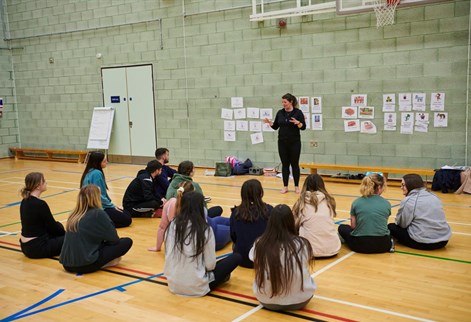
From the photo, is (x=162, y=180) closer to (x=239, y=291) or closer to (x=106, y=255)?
(x=106, y=255)

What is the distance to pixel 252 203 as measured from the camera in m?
4.82

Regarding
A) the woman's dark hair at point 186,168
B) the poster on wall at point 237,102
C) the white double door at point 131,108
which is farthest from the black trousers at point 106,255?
the white double door at point 131,108

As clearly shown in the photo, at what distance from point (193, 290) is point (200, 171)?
7901mm

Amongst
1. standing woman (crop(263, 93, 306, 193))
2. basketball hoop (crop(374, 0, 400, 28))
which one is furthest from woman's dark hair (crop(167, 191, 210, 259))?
basketball hoop (crop(374, 0, 400, 28))

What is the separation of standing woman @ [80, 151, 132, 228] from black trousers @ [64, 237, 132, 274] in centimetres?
160

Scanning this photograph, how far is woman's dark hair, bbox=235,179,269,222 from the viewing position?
4.78m

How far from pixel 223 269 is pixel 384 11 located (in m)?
6.82

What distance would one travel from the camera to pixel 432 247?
5480 mm

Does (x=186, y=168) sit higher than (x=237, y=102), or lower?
lower

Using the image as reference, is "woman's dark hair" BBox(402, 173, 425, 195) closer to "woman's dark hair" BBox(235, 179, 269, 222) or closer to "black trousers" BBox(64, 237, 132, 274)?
"woman's dark hair" BBox(235, 179, 269, 222)

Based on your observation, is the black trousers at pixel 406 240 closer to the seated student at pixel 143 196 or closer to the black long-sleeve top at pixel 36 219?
the seated student at pixel 143 196

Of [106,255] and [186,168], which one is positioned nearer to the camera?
[106,255]

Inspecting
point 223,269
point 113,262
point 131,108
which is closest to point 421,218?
point 223,269

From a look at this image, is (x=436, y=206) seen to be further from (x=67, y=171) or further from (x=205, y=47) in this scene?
(x=67, y=171)
